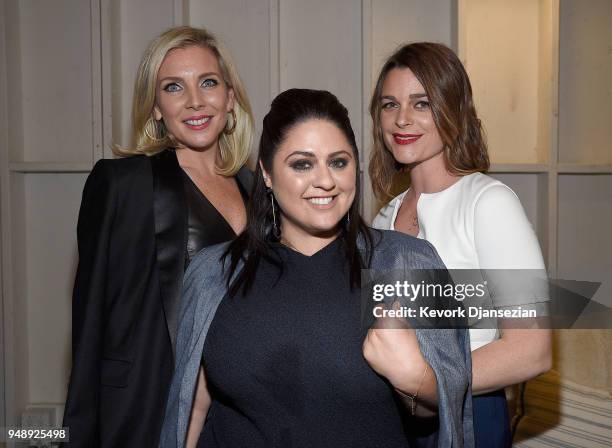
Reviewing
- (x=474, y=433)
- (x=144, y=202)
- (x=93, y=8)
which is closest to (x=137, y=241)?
(x=144, y=202)

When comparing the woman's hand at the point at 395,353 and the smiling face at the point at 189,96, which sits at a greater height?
the smiling face at the point at 189,96

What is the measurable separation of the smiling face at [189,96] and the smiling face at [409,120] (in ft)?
1.83

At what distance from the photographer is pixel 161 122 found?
2.06 meters

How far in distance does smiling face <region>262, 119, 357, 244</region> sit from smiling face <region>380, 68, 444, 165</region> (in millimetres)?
256

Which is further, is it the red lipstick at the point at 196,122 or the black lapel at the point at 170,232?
the red lipstick at the point at 196,122

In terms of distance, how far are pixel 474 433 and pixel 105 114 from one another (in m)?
1.95

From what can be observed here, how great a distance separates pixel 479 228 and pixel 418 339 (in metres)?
0.32

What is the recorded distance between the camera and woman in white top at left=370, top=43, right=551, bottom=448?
1.50 m

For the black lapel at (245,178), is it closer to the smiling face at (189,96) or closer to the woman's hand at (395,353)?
the smiling face at (189,96)

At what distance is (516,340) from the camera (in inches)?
59.0

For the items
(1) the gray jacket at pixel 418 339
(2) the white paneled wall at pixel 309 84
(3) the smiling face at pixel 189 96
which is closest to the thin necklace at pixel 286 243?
(1) the gray jacket at pixel 418 339

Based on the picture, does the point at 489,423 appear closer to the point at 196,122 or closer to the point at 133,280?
the point at 133,280

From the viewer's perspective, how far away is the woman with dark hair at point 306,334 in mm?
1429

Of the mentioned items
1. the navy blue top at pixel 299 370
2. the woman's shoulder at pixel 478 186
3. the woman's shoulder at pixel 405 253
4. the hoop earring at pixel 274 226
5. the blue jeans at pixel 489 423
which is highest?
the woman's shoulder at pixel 478 186
